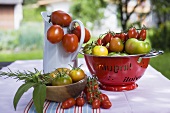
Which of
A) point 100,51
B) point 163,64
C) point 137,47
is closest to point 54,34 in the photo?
point 100,51

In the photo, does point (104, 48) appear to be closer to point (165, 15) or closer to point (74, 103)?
point (74, 103)

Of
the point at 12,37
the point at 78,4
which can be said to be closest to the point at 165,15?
the point at 78,4

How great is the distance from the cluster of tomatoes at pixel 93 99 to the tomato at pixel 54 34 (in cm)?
22

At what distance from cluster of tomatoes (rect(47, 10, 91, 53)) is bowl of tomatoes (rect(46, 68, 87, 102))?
16 cm

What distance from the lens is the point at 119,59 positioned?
2.94 ft

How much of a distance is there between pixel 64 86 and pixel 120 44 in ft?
0.82

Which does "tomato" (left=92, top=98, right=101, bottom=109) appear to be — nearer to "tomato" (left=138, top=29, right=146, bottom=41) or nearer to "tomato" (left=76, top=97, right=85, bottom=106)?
"tomato" (left=76, top=97, right=85, bottom=106)

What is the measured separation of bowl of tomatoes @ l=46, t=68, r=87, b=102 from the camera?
788 mm

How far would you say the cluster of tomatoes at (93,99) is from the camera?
2.54ft

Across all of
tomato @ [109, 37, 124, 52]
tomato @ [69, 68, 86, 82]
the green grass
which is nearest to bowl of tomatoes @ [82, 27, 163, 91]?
tomato @ [109, 37, 124, 52]

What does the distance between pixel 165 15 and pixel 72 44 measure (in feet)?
18.1

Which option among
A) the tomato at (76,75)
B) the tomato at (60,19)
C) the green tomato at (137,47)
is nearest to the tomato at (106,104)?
the tomato at (76,75)

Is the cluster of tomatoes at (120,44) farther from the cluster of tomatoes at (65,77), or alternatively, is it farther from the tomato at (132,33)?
the cluster of tomatoes at (65,77)

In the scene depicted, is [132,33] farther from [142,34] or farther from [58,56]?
[58,56]
